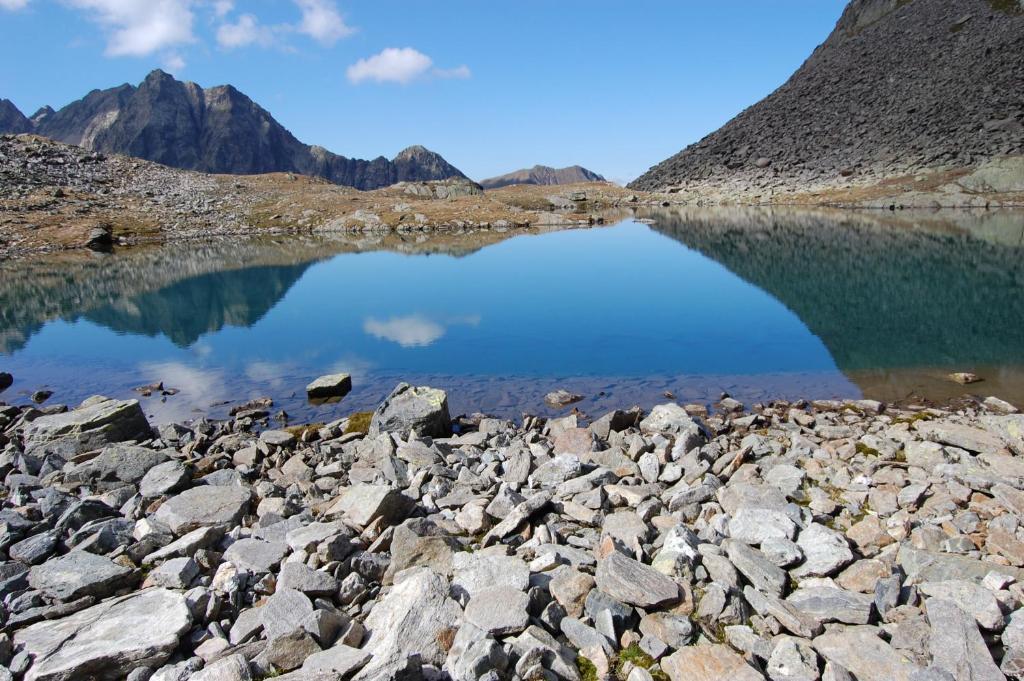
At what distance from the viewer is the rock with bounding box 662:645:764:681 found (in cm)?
575

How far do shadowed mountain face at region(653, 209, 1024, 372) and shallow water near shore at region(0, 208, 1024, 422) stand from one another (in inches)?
6.3

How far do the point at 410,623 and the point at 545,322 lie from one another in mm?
23346

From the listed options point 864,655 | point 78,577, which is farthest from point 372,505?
point 864,655

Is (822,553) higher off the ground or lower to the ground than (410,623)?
lower

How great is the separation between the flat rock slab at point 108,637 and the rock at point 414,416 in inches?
281

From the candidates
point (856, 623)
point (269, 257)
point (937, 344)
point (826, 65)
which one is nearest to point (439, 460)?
point (856, 623)

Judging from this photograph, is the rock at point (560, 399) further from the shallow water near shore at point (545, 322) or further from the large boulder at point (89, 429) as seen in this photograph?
the large boulder at point (89, 429)

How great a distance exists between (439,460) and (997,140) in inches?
3846

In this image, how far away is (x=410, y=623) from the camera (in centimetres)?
623

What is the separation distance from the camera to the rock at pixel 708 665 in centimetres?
575

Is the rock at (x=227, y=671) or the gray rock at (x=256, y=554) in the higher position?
the rock at (x=227, y=671)

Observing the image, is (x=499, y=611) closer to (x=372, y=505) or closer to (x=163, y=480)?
(x=372, y=505)

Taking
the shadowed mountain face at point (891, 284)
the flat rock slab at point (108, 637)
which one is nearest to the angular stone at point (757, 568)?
the flat rock slab at point (108, 637)

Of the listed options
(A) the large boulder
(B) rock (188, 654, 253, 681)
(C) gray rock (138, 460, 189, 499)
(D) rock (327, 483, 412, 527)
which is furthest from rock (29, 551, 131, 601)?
(A) the large boulder
